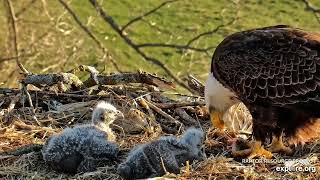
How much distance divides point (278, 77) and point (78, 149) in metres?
1.58

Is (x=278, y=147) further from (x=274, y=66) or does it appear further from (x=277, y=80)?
(x=274, y=66)

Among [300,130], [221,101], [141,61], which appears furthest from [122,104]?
[141,61]

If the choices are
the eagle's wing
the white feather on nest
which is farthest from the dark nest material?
the eagle's wing

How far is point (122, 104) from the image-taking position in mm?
5949

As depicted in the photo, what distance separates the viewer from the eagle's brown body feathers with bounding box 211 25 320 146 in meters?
5.20

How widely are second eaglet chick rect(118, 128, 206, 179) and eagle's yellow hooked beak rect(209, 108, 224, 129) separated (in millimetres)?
746

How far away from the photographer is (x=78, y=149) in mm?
4805

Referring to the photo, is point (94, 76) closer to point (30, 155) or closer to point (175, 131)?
point (175, 131)

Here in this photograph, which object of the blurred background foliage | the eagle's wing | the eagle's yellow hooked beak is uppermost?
the eagle's wing

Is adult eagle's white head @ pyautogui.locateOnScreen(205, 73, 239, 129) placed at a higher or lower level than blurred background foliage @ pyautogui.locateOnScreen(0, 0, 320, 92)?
higher

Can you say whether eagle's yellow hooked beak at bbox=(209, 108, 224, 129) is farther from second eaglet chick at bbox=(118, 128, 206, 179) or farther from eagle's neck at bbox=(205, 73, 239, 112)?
second eaglet chick at bbox=(118, 128, 206, 179)

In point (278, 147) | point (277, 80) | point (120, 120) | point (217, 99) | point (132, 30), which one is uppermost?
point (277, 80)

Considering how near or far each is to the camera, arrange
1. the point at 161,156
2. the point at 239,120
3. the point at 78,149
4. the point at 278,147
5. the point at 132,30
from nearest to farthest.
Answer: the point at 161,156, the point at 78,149, the point at 278,147, the point at 239,120, the point at 132,30

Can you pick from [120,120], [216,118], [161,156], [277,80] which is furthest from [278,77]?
[120,120]
